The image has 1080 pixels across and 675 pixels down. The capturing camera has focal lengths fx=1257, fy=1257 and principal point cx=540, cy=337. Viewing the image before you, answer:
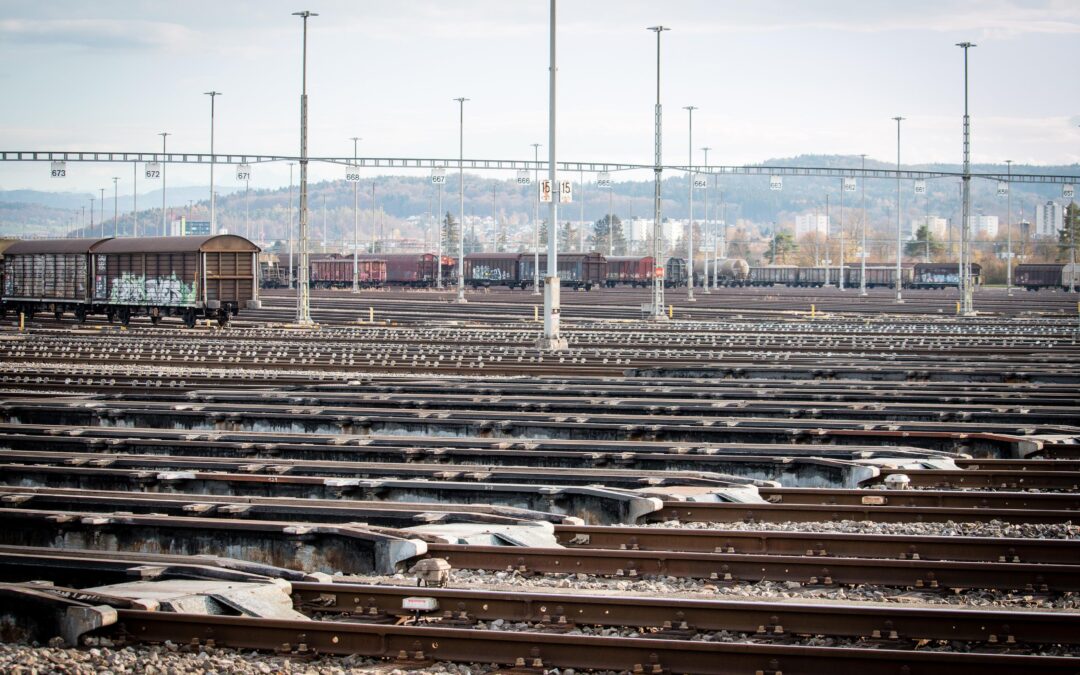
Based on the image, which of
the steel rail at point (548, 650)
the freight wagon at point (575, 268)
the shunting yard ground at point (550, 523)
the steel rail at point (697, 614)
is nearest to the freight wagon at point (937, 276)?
the freight wagon at point (575, 268)

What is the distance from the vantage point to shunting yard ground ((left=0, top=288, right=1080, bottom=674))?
895cm

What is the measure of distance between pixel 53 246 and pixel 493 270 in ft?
174

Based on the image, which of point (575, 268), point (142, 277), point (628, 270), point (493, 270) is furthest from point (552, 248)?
point (628, 270)

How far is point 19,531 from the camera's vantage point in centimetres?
1293

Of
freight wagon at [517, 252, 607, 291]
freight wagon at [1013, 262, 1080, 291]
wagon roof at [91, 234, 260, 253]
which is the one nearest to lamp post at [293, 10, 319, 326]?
wagon roof at [91, 234, 260, 253]

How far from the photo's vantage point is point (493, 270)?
104875 millimetres

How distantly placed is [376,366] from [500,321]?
22.2 meters

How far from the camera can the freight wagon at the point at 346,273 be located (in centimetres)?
10888

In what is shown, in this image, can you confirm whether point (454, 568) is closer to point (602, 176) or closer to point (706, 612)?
point (706, 612)

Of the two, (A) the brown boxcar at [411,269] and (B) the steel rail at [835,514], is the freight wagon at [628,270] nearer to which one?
(A) the brown boxcar at [411,269]

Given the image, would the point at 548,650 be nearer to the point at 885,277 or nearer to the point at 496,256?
the point at 496,256

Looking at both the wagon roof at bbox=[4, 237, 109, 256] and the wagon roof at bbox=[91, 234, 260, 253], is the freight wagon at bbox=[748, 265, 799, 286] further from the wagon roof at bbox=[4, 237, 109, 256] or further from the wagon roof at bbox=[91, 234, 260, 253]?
the wagon roof at bbox=[91, 234, 260, 253]

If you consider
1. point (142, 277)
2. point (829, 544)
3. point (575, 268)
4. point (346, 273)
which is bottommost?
point (829, 544)

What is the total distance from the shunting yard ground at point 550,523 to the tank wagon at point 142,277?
20.5 meters
